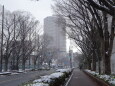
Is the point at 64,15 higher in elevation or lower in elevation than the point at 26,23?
lower

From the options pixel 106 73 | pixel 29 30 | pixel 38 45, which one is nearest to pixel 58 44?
pixel 38 45

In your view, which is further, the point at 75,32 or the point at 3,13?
the point at 3,13

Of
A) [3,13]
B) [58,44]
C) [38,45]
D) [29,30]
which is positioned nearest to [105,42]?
[3,13]

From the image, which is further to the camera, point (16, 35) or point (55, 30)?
point (55, 30)

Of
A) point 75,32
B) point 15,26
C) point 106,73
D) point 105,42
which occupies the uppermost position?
point 15,26

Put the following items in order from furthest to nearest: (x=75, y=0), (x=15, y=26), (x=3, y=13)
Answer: (x=15, y=26), (x=3, y=13), (x=75, y=0)

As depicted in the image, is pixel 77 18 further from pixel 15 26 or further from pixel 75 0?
pixel 15 26

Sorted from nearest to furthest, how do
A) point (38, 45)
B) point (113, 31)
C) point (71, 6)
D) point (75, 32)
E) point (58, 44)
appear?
point (113, 31)
point (71, 6)
point (75, 32)
point (38, 45)
point (58, 44)

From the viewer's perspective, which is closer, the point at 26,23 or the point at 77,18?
the point at 77,18

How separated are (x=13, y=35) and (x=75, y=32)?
20.1 meters

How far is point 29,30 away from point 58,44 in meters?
57.0

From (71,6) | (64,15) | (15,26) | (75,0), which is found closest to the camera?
(75,0)

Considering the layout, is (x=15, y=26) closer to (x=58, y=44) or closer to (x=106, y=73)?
(x=106, y=73)

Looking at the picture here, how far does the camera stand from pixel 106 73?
22.2 meters
